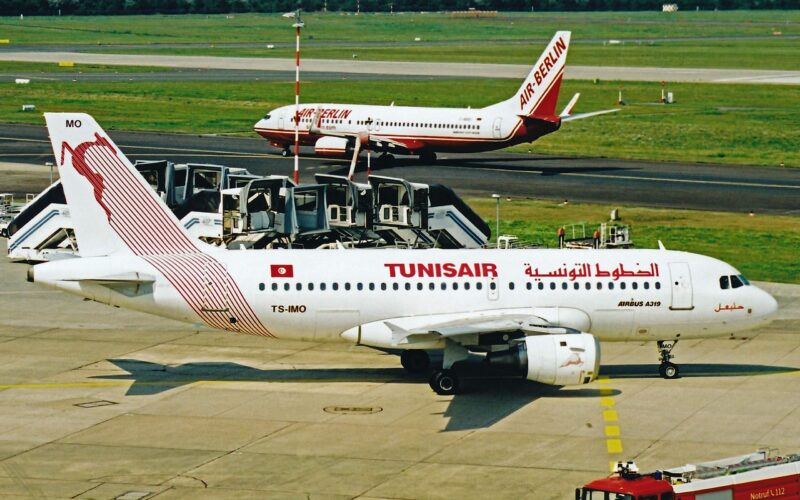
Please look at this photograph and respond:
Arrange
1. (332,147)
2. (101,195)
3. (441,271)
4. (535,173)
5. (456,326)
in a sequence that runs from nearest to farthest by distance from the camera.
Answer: (456,326), (101,195), (441,271), (535,173), (332,147)

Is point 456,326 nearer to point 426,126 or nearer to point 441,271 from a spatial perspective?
point 441,271

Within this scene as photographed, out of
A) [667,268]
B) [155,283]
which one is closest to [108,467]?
[155,283]

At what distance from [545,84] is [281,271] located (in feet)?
185

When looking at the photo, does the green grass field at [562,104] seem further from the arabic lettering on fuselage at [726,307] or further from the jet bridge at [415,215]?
the arabic lettering on fuselage at [726,307]

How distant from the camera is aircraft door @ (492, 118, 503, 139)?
333 ft

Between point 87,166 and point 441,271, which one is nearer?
point 87,166

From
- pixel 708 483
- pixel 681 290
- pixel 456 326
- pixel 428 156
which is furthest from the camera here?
pixel 428 156

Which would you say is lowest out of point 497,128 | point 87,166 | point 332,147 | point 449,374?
point 449,374

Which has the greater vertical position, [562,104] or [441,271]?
[562,104]

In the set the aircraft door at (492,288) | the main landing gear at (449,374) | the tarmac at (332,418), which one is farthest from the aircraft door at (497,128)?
the main landing gear at (449,374)

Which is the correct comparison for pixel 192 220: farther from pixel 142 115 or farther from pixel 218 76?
pixel 218 76

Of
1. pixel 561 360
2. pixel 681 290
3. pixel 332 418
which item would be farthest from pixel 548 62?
pixel 332 418

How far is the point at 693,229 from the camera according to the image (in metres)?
77.7

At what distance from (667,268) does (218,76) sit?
13158 centimetres
